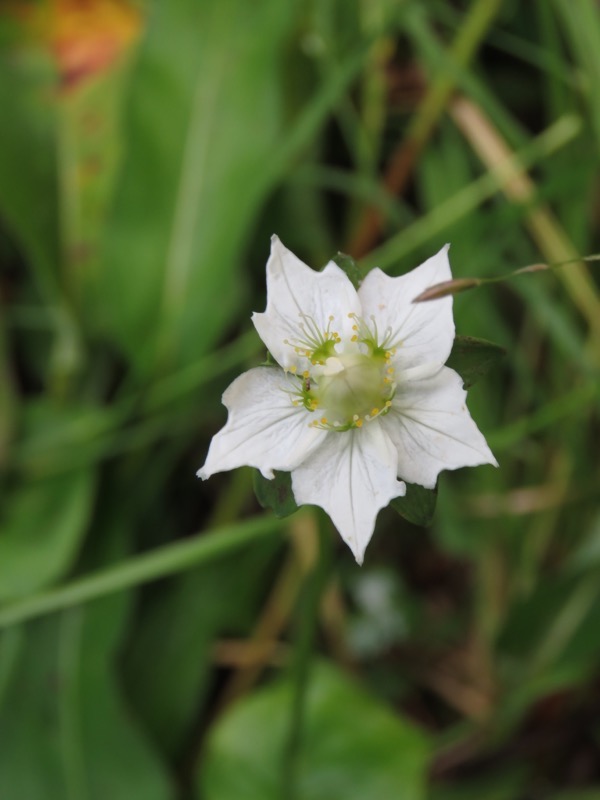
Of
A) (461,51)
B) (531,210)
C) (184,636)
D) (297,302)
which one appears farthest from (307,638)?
(461,51)

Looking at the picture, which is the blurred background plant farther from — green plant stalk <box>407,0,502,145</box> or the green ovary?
the green ovary

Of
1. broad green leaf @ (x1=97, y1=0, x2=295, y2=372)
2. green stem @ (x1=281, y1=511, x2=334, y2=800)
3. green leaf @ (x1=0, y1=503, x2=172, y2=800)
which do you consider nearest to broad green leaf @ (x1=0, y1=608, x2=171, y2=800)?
green leaf @ (x1=0, y1=503, x2=172, y2=800)

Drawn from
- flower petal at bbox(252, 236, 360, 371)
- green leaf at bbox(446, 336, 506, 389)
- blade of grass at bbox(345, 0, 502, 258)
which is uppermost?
blade of grass at bbox(345, 0, 502, 258)

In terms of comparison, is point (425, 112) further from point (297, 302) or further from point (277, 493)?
point (277, 493)

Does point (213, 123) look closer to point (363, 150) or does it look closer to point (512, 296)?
point (363, 150)

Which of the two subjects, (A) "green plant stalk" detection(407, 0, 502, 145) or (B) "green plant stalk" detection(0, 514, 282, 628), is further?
(A) "green plant stalk" detection(407, 0, 502, 145)

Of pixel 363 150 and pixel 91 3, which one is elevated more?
pixel 91 3

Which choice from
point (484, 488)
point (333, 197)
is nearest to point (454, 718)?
point (484, 488)
